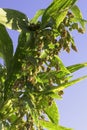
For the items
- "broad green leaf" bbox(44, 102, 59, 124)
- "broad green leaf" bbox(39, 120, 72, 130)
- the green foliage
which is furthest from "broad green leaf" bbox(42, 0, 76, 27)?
"broad green leaf" bbox(39, 120, 72, 130)

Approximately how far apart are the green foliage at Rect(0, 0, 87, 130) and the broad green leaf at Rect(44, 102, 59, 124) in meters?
0.16

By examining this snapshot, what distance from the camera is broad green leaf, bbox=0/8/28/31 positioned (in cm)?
314

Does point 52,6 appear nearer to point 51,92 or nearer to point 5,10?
point 5,10

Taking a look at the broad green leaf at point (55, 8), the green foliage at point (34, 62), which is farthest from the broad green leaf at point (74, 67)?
the broad green leaf at point (55, 8)

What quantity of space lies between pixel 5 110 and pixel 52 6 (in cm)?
111

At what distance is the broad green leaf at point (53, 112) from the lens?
11.7 feet

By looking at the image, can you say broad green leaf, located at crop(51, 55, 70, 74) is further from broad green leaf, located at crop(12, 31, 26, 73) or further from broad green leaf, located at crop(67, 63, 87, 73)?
broad green leaf, located at crop(12, 31, 26, 73)

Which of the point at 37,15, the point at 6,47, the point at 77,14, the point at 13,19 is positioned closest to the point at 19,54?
the point at 6,47

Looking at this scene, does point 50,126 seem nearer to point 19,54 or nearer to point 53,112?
point 53,112

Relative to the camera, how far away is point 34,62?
9.41 feet

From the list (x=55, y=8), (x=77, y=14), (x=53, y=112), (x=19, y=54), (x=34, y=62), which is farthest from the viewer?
(x=53, y=112)

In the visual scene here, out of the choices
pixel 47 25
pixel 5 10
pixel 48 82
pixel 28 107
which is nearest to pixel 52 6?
pixel 47 25

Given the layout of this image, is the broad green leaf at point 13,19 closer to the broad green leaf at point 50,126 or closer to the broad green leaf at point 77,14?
the broad green leaf at point 77,14

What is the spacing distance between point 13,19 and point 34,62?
59cm
